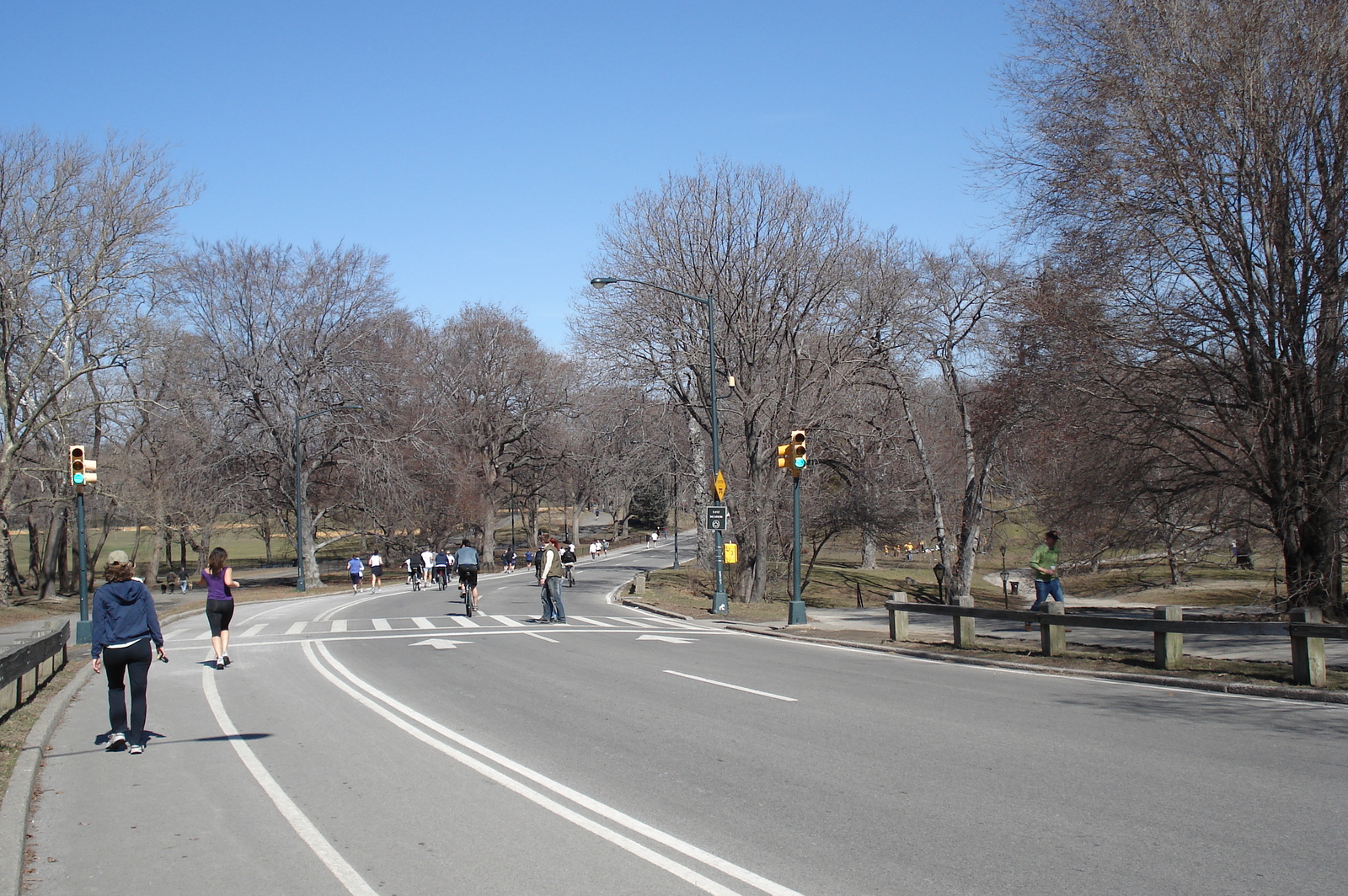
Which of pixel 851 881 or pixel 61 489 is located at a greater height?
pixel 61 489

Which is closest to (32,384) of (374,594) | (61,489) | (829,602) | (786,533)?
(61,489)

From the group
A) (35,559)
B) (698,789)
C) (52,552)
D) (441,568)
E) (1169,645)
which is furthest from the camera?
(35,559)

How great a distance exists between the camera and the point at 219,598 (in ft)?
48.7

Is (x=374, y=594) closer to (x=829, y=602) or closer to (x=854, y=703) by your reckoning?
(x=829, y=602)

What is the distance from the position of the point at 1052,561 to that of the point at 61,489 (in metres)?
39.3

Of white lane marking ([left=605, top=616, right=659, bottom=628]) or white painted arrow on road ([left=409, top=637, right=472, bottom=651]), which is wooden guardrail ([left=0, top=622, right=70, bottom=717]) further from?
white lane marking ([left=605, top=616, right=659, bottom=628])

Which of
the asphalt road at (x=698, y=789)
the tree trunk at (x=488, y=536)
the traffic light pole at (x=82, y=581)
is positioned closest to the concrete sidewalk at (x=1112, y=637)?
the asphalt road at (x=698, y=789)

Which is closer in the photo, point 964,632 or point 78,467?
point 964,632

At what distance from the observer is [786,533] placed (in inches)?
1411

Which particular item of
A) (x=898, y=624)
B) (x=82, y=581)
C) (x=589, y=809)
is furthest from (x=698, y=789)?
(x=82, y=581)

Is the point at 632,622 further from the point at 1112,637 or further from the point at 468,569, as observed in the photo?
the point at 1112,637

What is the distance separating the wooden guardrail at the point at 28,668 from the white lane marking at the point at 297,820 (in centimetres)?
206

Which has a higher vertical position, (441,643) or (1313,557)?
(1313,557)

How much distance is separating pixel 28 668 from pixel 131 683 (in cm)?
329
